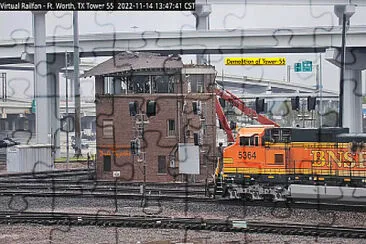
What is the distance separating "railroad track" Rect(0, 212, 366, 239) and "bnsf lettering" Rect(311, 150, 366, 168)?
374 cm

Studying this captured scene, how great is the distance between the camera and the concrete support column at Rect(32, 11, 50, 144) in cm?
3419

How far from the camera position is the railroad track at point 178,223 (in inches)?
528

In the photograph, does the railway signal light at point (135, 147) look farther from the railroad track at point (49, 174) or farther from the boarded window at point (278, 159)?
the boarded window at point (278, 159)

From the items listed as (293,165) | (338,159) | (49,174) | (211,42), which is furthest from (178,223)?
(211,42)

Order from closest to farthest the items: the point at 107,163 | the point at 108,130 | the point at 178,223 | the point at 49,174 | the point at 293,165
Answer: the point at 178,223 → the point at 293,165 → the point at 107,163 → the point at 108,130 → the point at 49,174

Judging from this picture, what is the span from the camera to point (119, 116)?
25.3m

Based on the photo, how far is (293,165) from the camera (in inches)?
705

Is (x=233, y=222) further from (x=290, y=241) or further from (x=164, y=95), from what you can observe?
(x=164, y=95)

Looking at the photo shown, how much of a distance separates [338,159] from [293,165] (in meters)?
1.40

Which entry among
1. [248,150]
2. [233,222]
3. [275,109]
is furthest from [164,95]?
[275,109]

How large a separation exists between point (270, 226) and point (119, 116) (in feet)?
41.8

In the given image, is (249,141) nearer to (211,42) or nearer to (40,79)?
(211,42)

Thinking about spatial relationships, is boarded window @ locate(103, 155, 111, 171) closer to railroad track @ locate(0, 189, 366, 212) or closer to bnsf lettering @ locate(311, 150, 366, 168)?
railroad track @ locate(0, 189, 366, 212)

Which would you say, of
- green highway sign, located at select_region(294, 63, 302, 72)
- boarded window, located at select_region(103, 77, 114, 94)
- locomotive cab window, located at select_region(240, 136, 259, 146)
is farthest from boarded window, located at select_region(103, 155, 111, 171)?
green highway sign, located at select_region(294, 63, 302, 72)
